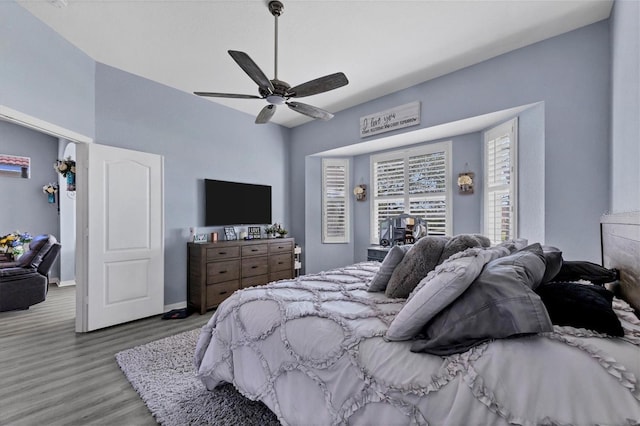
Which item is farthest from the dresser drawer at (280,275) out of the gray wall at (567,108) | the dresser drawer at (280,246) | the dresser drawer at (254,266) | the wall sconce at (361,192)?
the gray wall at (567,108)

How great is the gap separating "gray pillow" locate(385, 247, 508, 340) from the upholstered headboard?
0.72 metres

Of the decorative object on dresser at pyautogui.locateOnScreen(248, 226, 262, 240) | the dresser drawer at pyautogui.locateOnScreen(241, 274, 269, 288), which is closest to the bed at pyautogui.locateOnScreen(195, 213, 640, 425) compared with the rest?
the dresser drawer at pyautogui.locateOnScreen(241, 274, 269, 288)

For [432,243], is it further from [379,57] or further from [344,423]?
[379,57]

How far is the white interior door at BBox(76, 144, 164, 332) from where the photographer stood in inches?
126

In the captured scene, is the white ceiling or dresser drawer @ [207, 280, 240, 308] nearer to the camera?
the white ceiling

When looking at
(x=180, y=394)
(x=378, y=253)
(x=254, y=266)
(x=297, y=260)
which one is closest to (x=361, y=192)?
(x=378, y=253)

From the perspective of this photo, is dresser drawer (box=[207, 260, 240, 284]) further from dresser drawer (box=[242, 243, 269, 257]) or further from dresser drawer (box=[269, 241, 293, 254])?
dresser drawer (box=[269, 241, 293, 254])

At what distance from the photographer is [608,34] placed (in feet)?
8.41

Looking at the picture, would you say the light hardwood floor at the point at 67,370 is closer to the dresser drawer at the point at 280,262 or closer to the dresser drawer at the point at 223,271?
the dresser drawer at the point at 223,271

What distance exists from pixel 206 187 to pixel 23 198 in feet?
14.2

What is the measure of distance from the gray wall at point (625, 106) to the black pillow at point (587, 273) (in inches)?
15.9

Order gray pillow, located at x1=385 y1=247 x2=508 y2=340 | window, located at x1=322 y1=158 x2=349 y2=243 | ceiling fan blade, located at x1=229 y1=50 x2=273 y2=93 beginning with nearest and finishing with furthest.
Answer: 1. gray pillow, located at x1=385 y1=247 x2=508 y2=340
2. ceiling fan blade, located at x1=229 y1=50 x2=273 y2=93
3. window, located at x1=322 y1=158 x2=349 y2=243

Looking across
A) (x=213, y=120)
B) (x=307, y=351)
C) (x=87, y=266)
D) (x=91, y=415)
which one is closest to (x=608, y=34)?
(x=307, y=351)

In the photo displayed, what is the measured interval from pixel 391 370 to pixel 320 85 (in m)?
2.05
